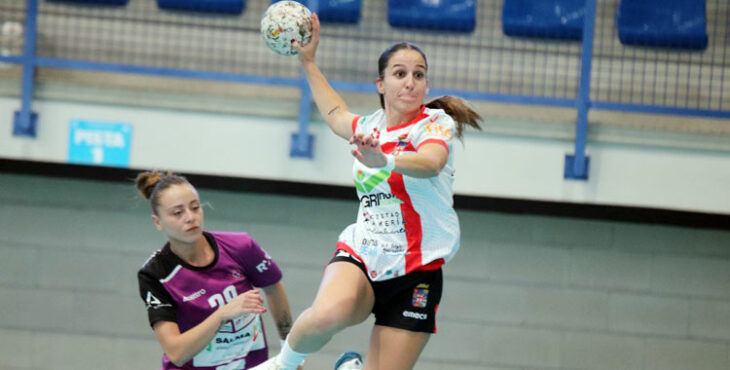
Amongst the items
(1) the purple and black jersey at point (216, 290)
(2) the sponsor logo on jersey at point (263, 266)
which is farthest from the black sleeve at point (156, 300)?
(2) the sponsor logo on jersey at point (263, 266)

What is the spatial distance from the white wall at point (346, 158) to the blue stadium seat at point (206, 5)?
94 centimetres

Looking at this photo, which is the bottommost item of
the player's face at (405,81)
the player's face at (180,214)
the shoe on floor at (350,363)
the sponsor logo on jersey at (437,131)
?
the shoe on floor at (350,363)

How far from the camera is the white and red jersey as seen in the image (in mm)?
2887

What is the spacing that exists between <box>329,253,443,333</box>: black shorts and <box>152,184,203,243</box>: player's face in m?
0.70

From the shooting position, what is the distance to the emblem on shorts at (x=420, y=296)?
9.66 ft

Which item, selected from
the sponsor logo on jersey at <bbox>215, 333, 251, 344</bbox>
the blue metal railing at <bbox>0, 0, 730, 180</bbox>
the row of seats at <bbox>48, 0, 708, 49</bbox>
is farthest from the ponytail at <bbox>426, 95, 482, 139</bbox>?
the row of seats at <bbox>48, 0, 708, 49</bbox>

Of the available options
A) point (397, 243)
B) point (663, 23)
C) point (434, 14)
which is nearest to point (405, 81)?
point (397, 243)

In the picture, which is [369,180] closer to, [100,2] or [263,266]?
[263,266]

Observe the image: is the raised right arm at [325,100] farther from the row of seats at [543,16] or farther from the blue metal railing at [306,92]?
the row of seats at [543,16]

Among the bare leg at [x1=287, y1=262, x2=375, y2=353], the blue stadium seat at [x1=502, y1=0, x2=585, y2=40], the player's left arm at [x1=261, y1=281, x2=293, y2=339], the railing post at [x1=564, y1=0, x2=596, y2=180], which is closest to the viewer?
the bare leg at [x1=287, y1=262, x2=375, y2=353]

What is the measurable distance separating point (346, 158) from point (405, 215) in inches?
101

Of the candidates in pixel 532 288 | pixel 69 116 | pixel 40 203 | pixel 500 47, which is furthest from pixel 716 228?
pixel 40 203

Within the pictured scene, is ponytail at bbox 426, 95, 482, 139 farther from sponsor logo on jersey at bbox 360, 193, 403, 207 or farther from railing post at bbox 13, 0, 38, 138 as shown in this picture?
railing post at bbox 13, 0, 38, 138

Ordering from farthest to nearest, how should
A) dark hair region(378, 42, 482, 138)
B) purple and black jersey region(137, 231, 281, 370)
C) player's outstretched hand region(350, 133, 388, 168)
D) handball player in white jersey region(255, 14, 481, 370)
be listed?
purple and black jersey region(137, 231, 281, 370), dark hair region(378, 42, 482, 138), handball player in white jersey region(255, 14, 481, 370), player's outstretched hand region(350, 133, 388, 168)
